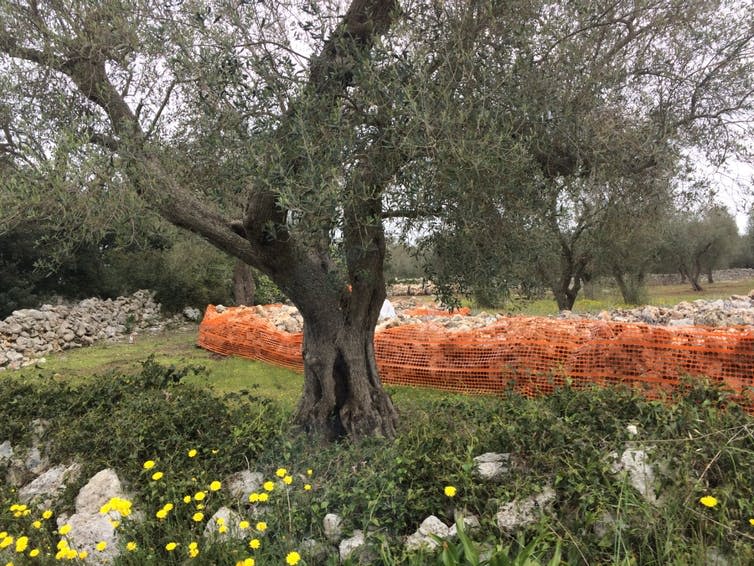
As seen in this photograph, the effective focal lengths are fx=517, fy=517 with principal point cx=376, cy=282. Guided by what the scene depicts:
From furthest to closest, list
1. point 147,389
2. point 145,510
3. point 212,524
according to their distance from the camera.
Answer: point 147,389, point 145,510, point 212,524

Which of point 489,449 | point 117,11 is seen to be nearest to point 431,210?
point 489,449

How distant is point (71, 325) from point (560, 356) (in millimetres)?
14484

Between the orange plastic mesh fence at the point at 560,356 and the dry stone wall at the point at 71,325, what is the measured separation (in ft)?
25.3

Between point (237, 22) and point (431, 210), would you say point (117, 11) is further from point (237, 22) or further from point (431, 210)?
→ point (431, 210)

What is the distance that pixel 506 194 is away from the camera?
151 inches

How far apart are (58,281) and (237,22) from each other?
18936 millimetres

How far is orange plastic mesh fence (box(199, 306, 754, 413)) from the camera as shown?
5809 mm

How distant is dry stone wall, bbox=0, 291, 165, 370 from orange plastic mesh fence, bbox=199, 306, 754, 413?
304 inches

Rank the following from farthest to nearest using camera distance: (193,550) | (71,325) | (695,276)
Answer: (695,276) < (71,325) < (193,550)

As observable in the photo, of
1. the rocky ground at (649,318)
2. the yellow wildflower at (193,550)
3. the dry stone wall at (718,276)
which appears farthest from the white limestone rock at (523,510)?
the dry stone wall at (718,276)

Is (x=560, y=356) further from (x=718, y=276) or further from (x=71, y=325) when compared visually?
(x=718, y=276)

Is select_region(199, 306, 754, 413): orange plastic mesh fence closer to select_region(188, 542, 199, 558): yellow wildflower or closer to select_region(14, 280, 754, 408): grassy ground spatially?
Result: select_region(14, 280, 754, 408): grassy ground

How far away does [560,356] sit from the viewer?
699 cm

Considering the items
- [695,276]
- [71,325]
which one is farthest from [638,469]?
[695,276]
